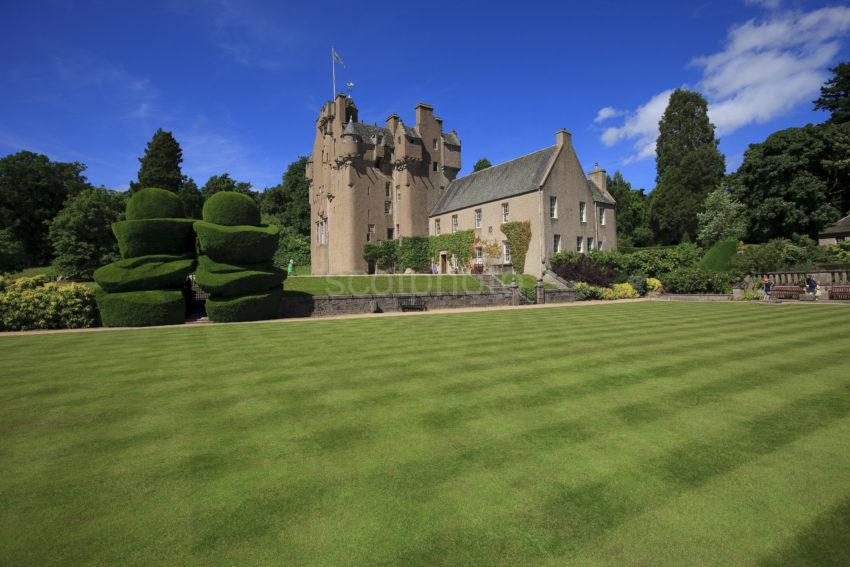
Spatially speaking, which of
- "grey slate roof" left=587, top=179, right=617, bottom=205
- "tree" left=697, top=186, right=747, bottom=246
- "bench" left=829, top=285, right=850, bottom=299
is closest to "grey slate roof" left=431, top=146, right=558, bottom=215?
"grey slate roof" left=587, top=179, right=617, bottom=205

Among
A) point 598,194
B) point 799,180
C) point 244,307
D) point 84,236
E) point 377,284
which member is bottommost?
point 244,307

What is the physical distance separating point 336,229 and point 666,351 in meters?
39.6

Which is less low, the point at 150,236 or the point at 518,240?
the point at 518,240

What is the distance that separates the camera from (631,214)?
2699 inches

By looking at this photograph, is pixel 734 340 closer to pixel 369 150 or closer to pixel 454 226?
pixel 454 226

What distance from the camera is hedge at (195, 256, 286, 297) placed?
20684 millimetres

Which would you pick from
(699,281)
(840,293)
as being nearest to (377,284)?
(699,281)

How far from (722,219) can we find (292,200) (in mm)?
58718

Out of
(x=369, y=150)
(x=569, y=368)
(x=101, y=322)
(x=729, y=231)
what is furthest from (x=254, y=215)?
(x=729, y=231)

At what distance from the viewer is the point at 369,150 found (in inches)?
1761

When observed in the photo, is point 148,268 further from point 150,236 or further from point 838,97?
point 838,97

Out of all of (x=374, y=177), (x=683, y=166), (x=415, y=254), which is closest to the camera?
(x=374, y=177)

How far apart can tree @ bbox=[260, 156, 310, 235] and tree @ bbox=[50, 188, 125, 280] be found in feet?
76.7

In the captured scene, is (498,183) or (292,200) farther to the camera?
(292,200)
